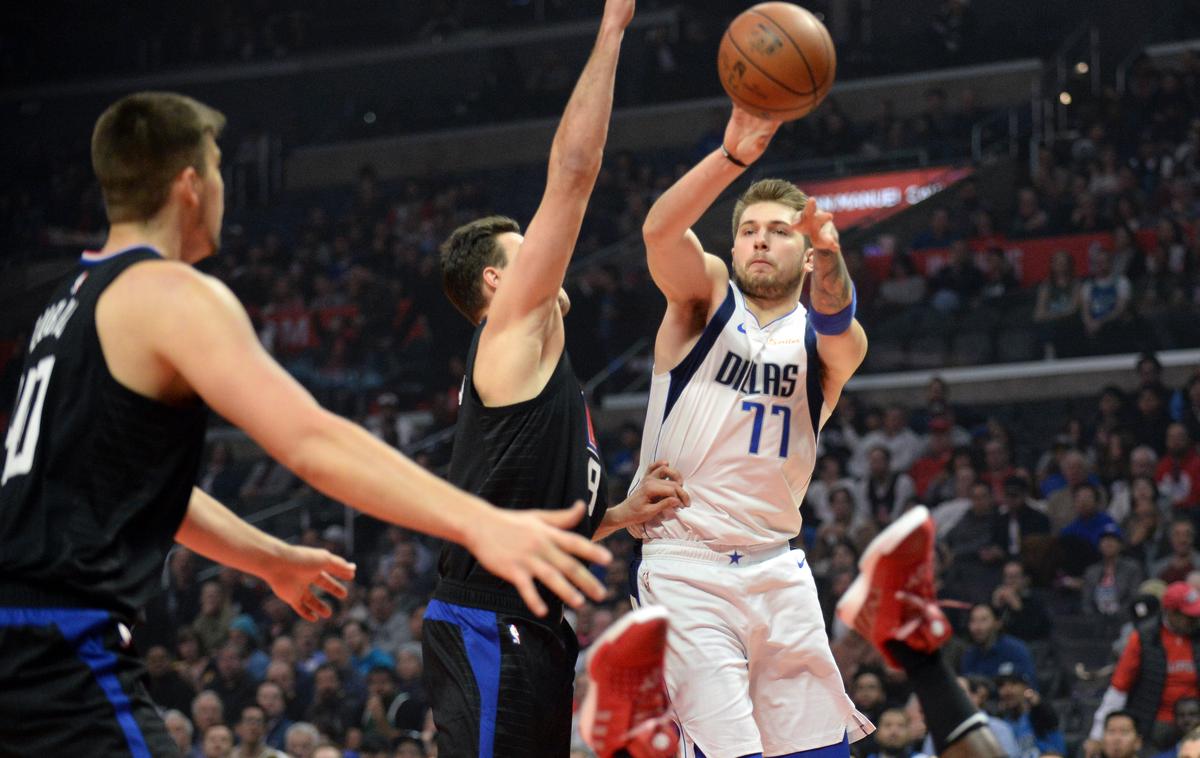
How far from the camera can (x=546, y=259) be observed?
3947mm

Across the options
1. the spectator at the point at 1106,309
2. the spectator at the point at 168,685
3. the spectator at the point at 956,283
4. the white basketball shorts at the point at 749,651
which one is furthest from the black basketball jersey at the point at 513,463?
the spectator at the point at 956,283

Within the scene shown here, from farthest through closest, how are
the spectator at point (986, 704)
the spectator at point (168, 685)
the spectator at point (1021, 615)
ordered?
the spectator at point (168, 685) < the spectator at point (1021, 615) < the spectator at point (986, 704)

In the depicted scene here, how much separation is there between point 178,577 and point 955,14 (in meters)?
13.3

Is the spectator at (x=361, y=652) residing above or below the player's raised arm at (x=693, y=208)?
below

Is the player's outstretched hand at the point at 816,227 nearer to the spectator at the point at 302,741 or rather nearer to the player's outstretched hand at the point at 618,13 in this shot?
the player's outstretched hand at the point at 618,13

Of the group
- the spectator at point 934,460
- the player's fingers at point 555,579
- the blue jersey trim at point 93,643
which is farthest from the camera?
the spectator at point 934,460

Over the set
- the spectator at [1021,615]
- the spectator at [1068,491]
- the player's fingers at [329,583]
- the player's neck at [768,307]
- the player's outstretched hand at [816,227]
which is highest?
the player's outstretched hand at [816,227]

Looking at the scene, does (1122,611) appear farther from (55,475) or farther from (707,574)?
(55,475)

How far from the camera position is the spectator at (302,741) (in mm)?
10562

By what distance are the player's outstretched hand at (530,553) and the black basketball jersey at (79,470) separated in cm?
75

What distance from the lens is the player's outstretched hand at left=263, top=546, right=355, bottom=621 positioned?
12.6 ft

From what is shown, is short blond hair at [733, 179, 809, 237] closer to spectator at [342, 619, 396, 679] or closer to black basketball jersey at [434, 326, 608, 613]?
black basketball jersey at [434, 326, 608, 613]

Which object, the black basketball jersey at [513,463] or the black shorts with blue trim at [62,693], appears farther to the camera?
the black basketball jersey at [513,463]

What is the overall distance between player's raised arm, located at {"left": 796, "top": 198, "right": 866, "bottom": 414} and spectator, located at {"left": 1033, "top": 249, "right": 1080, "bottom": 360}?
379 inches
